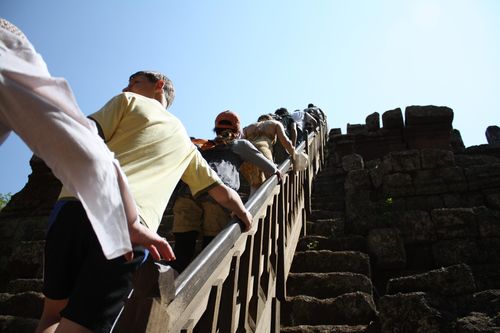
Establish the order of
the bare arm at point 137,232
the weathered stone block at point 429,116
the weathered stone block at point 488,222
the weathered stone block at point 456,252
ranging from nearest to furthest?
the bare arm at point 137,232 < the weathered stone block at point 456,252 < the weathered stone block at point 488,222 < the weathered stone block at point 429,116

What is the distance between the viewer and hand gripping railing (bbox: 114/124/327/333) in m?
1.18

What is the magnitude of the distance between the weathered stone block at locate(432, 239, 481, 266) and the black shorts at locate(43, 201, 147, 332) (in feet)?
11.6

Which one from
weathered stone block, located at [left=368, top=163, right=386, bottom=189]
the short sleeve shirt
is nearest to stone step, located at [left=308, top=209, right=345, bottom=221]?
weathered stone block, located at [left=368, top=163, right=386, bottom=189]

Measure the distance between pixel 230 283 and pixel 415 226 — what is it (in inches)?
116

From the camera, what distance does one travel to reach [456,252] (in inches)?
153

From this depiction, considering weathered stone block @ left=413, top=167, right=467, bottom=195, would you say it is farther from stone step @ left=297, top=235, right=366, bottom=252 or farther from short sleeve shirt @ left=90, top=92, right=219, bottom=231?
short sleeve shirt @ left=90, top=92, right=219, bottom=231

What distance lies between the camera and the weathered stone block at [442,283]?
2.95 meters

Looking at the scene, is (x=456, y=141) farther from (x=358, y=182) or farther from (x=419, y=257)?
(x=419, y=257)

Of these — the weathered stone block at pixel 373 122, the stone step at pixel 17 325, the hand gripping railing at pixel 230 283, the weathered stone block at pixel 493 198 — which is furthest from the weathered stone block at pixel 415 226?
the weathered stone block at pixel 373 122

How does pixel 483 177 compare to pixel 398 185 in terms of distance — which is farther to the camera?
pixel 398 185

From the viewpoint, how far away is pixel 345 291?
122 inches

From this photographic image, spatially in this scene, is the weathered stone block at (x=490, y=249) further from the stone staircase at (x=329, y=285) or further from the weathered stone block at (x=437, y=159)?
the weathered stone block at (x=437, y=159)

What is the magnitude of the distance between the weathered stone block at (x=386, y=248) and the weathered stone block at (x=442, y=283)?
641 millimetres

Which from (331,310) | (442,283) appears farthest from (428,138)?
(331,310)
